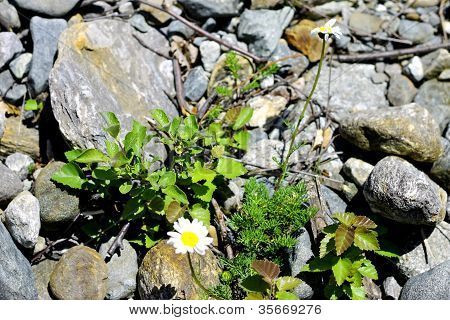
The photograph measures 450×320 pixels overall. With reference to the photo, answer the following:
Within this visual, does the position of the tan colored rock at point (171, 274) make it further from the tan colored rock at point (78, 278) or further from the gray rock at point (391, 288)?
the gray rock at point (391, 288)

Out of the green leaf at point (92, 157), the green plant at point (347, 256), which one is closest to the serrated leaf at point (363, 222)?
the green plant at point (347, 256)

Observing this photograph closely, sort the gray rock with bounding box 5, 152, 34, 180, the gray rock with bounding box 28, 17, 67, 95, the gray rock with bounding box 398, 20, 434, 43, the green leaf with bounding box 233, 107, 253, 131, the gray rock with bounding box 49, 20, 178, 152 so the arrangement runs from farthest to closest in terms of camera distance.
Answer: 1. the gray rock with bounding box 398, 20, 434, 43
2. the gray rock with bounding box 28, 17, 67, 95
3. the green leaf with bounding box 233, 107, 253, 131
4. the gray rock with bounding box 5, 152, 34, 180
5. the gray rock with bounding box 49, 20, 178, 152

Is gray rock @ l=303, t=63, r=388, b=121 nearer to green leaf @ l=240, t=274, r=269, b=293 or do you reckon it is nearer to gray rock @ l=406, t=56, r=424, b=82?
gray rock @ l=406, t=56, r=424, b=82

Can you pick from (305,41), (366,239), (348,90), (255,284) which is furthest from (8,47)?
(366,239)

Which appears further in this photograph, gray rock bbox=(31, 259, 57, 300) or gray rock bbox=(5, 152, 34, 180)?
gray rock bbox=(5, 152, 34, 180)

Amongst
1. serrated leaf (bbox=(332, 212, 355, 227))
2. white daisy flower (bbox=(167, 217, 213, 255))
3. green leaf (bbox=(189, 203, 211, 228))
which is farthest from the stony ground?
white daisy flower (bbox=(167, 217, 213, 255))

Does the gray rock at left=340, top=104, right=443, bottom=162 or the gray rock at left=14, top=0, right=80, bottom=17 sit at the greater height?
the gray rock at left=14, top=0, right=80, bottom=17
